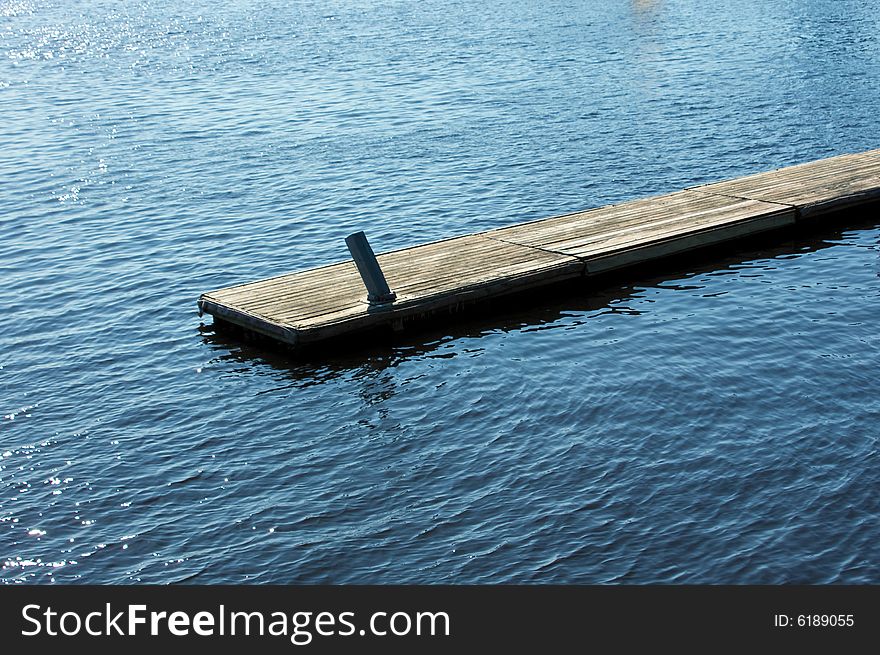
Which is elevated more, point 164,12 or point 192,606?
point 164,12

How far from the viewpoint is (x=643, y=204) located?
27.2 m

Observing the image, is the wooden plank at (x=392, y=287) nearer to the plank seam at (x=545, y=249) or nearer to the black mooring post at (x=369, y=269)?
the plank seam at (x=545, y=249)

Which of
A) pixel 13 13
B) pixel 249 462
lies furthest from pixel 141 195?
pixel 13 13

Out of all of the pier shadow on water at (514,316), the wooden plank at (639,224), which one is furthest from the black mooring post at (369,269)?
the wooden plank at (639,224)

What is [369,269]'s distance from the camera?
20641mm

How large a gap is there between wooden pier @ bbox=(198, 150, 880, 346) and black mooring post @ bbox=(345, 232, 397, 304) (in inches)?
6.3

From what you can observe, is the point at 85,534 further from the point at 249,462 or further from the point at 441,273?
the point at 441,273

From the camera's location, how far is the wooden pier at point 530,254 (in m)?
A: 20.8

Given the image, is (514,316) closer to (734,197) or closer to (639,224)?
(639,224)

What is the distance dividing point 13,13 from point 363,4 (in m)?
31.9

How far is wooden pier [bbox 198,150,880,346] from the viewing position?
20.8 meters

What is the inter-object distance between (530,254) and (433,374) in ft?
16.8

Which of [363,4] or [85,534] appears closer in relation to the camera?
[85,534]

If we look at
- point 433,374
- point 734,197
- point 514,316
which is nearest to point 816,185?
point 734,197
